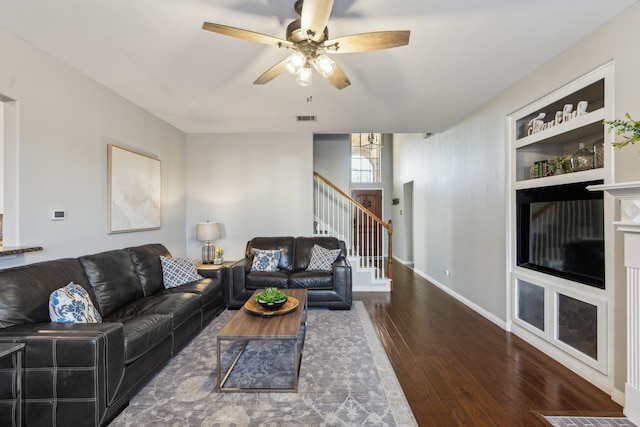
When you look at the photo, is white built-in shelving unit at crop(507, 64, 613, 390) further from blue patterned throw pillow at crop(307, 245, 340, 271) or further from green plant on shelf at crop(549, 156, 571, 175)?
blue patterned throw pillow at crop(307, 245, 340, 271)

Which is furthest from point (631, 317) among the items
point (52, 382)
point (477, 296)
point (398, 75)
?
point (52, 382)

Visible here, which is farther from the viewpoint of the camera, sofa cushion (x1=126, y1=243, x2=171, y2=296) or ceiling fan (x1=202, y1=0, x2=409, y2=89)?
sofa cushion (x1=126, y1=243, x2=171, y2=296)

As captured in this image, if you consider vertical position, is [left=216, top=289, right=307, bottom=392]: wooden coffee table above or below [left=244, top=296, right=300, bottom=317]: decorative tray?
below

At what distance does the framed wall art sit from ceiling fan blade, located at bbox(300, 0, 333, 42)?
9.01 ft

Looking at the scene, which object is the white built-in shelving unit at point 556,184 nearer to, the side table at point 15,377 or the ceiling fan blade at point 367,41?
the ceiling fan blade at point 367,41

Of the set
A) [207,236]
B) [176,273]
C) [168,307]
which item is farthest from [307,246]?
[168,307]

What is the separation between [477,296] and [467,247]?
0.68 meters

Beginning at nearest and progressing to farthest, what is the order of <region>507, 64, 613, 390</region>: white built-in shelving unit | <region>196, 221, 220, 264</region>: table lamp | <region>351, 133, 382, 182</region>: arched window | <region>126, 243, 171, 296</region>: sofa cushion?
1. <region>507, 64, 613, 390</region>: white built-in shelving unit
2. <region>126, 243, 171, 296</region>: sofa cushion
3. <region>196, 221, 220, 264</region>: table lamp
4. <region>351, 133, 382, 182</region>: arched window

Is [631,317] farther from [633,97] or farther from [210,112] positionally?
[210,112]

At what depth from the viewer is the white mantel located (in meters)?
1.77

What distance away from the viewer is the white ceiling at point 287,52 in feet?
6.45

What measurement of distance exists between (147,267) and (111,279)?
54 centimetres

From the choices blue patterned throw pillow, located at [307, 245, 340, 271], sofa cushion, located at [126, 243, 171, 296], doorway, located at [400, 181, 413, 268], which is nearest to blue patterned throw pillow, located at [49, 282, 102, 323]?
sofa cushion, located at [126, 243, 171, 296]

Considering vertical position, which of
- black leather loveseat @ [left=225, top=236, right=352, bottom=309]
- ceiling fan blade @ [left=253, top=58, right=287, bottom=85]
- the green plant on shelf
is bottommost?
black leather loveseat @ [left=225, top=236, right=352, bottom=309]
